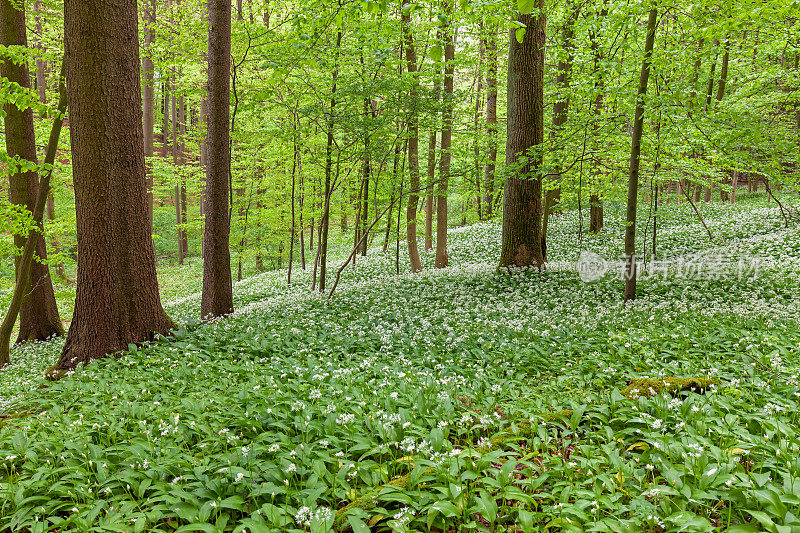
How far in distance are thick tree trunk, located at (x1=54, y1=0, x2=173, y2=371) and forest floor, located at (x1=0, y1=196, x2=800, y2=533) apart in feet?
2.26

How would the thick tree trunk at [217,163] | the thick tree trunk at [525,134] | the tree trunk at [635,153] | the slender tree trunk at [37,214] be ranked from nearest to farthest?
1. the slender tree trunk at [37,214]
2. the tree trunk at [635,153]
3. the thick tree trunk at [217,163]
4. the thick tree trunk at [525,134]

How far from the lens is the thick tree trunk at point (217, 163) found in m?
9.16

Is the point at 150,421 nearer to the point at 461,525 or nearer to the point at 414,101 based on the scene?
the point at 461,525

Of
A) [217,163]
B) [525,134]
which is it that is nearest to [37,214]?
[217,163]

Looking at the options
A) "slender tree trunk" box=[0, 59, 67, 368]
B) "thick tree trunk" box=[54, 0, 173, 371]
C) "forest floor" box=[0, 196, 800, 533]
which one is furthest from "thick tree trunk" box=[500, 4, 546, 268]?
"slender tree trunk" box=[0, 59, 67, 368]

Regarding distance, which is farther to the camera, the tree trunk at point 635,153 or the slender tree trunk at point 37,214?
the tree trunk at point 635,153

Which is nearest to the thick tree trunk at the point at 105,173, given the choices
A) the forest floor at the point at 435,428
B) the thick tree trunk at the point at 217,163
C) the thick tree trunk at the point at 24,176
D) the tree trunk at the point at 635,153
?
the forest floor at the point at 435,428

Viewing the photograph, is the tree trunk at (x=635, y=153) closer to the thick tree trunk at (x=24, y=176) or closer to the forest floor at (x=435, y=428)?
the forest floor at (x=435, y=428)

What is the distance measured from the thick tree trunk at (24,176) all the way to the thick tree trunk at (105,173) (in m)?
3.34

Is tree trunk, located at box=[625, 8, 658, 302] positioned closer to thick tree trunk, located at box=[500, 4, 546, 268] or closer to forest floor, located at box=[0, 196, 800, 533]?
forest floor, located at box=[0, 196, 800, 533]

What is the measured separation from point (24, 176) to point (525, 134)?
39.1 ft

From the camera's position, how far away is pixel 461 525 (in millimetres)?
2348

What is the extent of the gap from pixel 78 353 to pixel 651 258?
40.6 ft

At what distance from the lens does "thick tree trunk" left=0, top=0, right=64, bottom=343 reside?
938 cm
